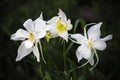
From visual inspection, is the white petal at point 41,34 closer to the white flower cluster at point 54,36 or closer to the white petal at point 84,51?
the white flower cluster at point 54,36

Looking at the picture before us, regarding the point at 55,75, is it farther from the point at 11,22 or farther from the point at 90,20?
the point at 90,20

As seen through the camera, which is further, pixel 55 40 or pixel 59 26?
pixel 55 40

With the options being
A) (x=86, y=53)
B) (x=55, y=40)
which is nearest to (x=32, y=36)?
(x=86, y=53)

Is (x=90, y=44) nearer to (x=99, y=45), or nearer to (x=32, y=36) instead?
(x=99, y=45)

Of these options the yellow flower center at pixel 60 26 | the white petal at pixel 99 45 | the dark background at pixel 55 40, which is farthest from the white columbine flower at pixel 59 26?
the dark background at pixel 55 40

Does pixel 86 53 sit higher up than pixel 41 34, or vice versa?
pixel 41 34

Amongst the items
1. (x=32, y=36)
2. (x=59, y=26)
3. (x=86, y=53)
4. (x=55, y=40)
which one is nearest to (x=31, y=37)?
(x=32, y=36)

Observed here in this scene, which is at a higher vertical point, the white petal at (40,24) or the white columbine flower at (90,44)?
the white petal at (40,24)

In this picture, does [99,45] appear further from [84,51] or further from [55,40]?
[55,40]

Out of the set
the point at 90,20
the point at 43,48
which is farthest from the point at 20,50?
the point at 90,20
